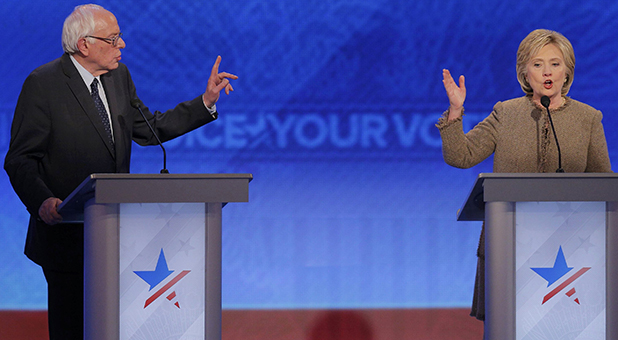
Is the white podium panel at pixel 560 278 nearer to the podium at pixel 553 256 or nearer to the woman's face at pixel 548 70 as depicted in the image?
the podium at pixel 553 256

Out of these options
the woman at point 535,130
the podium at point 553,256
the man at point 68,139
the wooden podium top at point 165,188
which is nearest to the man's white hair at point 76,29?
the man at point 68,139

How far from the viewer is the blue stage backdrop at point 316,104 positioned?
3.45 metres

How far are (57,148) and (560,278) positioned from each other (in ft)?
4.74

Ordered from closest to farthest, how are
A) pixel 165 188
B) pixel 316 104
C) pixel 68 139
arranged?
pixel 165 188
pixel 68 139
pixel 316 104

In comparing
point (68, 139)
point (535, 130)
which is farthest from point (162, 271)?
point (535, 130)

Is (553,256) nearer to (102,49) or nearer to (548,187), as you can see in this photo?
(548,187)

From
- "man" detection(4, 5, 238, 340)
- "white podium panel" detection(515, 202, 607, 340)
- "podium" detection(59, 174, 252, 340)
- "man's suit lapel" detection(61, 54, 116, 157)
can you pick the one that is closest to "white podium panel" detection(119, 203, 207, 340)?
"podium" detection(59, 174, 252, 340)

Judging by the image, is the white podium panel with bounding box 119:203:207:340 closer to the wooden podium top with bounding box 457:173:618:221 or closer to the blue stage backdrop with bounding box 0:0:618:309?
the wooden podium top with bounding box 457:173:618:221

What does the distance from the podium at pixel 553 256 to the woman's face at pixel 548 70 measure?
576mm

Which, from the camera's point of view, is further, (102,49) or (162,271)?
(102,49)

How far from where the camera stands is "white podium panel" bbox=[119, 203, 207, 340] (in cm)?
145

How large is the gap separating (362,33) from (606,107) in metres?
1.37

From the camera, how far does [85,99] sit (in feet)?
6.47

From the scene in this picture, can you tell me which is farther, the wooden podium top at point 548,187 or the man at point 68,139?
the man at point 68,139
